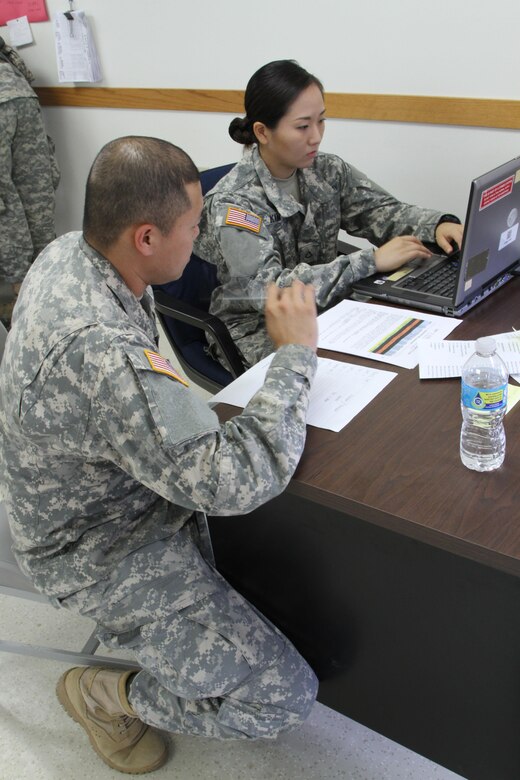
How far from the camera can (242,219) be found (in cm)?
174

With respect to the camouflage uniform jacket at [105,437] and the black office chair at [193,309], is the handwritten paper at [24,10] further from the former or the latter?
the camouflage uniform jacket at [105,437]

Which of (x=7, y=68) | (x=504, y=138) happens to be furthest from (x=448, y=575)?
(x=7, y=68)

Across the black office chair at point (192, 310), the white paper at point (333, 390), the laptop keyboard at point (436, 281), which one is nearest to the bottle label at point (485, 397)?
the white paper at point (333, 390)

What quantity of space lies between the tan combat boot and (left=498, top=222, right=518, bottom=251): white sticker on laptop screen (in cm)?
119

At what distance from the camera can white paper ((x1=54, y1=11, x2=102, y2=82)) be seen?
304 cm

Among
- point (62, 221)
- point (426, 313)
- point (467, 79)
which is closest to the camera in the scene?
point (426, 313)

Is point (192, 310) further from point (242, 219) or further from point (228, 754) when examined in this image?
point (228, 754)

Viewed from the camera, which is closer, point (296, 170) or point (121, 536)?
point (121, 536)

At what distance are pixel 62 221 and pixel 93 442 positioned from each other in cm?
309

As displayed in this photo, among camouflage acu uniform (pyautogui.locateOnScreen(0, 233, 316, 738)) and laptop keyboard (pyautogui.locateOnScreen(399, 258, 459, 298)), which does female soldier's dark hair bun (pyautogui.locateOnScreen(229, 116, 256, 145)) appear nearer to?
laptop keyboard (pyautogui.locateOnScreen(399, 258, 459, 298))

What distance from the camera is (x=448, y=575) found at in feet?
3.70

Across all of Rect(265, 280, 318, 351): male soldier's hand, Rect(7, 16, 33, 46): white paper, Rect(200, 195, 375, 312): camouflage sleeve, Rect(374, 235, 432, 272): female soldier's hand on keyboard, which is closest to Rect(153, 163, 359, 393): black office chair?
Rect(200, 195, 375, 312): camouflage sleeve

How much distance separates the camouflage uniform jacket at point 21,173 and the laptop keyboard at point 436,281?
2041 mm

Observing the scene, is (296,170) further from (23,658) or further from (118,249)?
(23,658)
